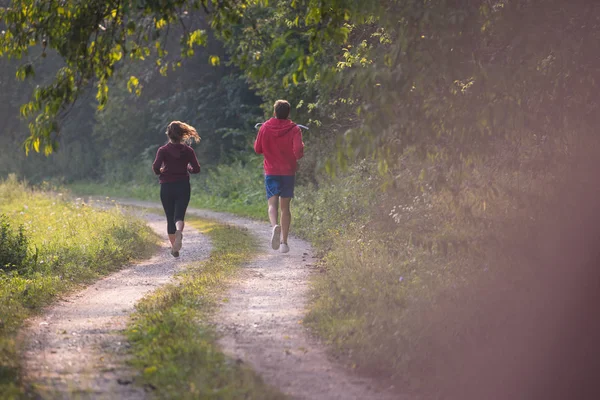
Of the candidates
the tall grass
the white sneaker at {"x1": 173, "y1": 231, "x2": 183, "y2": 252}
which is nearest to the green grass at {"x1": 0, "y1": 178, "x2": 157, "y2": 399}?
the white sneaker at {"x1": 173, "y1": 231, "x2": 183, "y2": 252}

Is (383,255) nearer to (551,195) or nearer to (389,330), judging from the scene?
(551,195)

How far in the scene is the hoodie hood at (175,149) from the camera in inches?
473

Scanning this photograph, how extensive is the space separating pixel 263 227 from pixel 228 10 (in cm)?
978

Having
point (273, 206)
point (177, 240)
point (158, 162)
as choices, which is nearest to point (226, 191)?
point (177, 240)

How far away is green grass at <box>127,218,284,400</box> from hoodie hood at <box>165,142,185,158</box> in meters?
2.39

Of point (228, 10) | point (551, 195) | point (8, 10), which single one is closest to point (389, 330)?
point (551, 195)

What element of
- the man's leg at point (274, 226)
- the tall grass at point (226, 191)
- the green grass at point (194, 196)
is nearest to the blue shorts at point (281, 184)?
the man's leg at point (274, 226)

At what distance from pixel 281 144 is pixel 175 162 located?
68.5 inches

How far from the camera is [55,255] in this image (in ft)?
37.3

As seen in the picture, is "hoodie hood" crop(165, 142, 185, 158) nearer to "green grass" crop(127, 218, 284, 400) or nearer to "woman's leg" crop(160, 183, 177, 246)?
"woman's leg" crop(160, 183, 177, 246)

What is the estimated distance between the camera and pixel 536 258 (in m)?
7.99

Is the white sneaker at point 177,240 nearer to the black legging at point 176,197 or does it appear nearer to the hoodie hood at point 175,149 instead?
the black legging at point 176,197

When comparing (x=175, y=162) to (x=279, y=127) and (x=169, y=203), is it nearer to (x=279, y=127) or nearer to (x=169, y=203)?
(x=169, y=203)

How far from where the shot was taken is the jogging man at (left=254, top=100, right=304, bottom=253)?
11500 millimetres
